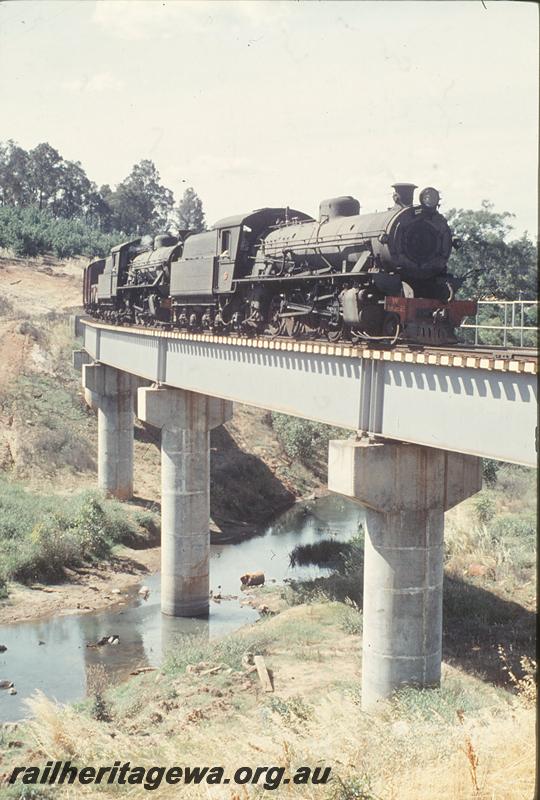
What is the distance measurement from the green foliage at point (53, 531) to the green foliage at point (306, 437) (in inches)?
523

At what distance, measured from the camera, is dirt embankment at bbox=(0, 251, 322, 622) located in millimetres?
29422

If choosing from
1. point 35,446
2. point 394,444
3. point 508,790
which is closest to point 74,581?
point 35,446

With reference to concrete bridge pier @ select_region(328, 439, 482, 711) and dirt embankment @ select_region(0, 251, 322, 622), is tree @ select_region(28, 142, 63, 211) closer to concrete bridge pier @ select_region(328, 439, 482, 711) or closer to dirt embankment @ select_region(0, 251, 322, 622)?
dirt embankment @ select_region(0, 251, 322, 622)

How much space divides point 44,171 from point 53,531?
3519 inches

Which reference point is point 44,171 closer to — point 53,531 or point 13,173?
point 13,173

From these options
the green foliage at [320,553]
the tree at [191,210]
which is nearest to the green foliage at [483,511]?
the green foliage at [320,553]

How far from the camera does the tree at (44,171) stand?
10706cm

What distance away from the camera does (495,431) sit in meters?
11.6

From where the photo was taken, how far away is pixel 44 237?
84.3 m

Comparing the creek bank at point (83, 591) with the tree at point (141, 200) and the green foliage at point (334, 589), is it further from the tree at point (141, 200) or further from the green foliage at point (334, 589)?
the tree at point (141, 200)

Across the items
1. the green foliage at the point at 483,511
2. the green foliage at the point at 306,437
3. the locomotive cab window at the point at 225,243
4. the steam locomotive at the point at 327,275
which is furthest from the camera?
the green foliage at the point at 306,437

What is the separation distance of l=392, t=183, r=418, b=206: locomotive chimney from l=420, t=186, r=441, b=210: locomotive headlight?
0.25 m

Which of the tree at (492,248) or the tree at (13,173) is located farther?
the tree at (13,173)

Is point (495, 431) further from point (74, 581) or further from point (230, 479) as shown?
point (230, 479)
